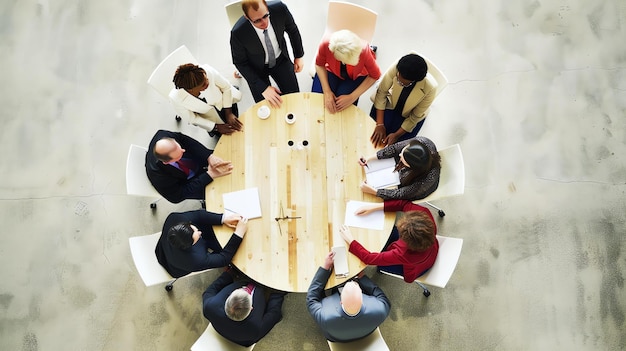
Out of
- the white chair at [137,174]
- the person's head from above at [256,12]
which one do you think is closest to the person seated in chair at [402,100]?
the person's head from above at [256,12]

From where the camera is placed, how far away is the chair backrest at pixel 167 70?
3.36 meters

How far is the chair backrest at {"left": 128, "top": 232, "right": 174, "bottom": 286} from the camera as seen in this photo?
3010 millimetres

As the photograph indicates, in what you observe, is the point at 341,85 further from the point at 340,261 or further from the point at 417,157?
the point at 340,261

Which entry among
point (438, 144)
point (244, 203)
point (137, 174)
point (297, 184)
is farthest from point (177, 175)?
point (438, 144)

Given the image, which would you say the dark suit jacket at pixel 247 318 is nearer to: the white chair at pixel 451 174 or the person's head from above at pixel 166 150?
the person's head from above at pixel 166 150

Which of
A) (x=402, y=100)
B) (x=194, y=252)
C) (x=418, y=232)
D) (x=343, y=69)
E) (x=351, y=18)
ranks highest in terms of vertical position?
(x=351, y=18)

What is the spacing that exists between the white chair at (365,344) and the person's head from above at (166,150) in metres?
1.74

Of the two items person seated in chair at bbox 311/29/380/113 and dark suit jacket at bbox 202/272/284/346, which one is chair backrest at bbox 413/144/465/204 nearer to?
person seated in chair at bbox 311/29/380/113

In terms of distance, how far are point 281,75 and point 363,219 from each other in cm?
149

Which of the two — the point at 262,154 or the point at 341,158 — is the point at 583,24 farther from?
the point at 262,154

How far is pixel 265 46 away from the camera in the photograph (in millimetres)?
3404

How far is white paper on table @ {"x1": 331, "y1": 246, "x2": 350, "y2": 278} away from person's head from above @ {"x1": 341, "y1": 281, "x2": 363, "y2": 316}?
0.15m

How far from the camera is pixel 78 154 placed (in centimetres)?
418

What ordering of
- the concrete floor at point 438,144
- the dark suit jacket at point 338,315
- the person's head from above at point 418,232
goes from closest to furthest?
1. the person's head from above at point 418,232
2. the dark suit jacket at point 338,315
3. the concrete floor at point 438,144
